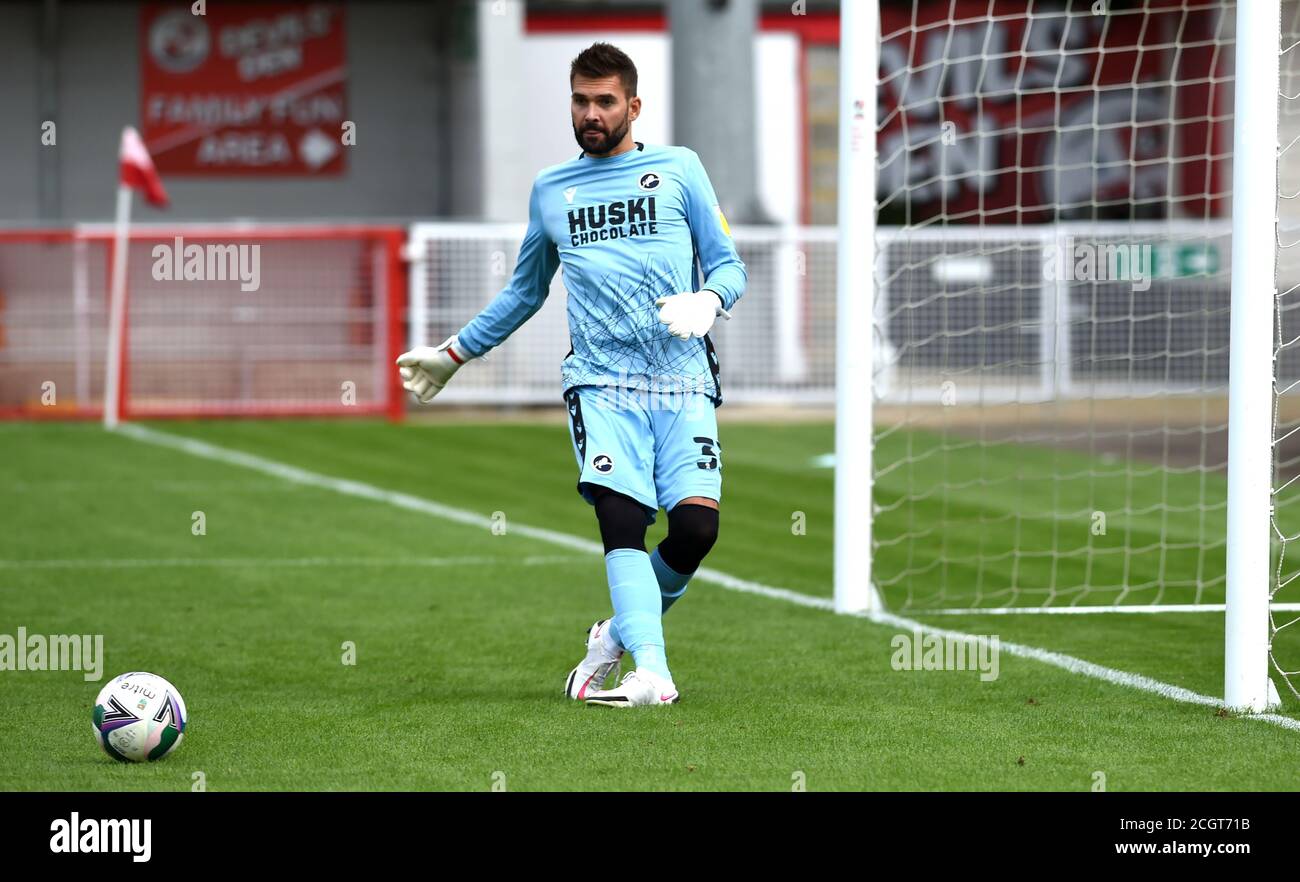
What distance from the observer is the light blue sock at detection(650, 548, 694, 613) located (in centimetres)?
621

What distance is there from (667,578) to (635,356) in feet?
2.44

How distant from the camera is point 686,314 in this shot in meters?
5.63

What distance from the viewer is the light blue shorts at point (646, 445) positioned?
5.93 metres

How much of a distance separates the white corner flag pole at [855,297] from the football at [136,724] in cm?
342

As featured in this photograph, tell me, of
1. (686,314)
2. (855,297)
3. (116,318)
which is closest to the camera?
(686,314)

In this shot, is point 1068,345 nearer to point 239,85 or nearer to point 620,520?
point 239,85

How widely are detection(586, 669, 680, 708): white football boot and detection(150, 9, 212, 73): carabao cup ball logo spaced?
21.7 m

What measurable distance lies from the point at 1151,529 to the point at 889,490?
2133mm

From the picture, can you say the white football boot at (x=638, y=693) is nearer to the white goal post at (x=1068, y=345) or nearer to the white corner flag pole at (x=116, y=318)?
the white goal post at (x=1068, y=345)

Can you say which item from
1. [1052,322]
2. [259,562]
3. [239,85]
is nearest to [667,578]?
[259,562]

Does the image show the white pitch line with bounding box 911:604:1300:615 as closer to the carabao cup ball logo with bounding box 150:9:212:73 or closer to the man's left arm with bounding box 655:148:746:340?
the man's left arm with bounding box 655:148:746:340

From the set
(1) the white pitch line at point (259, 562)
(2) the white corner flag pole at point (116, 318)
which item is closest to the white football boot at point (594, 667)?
(1) the white pitch line at point (259, 562)

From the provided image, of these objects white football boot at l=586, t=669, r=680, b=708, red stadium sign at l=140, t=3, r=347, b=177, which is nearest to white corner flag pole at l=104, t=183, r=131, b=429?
red stadium sign at l=140, t=3, r=347, b=177

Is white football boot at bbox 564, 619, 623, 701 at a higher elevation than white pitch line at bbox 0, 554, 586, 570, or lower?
lower
